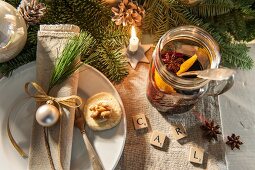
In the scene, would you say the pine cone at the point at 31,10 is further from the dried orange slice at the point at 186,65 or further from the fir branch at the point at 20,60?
the dried orange slice at the point at 186,65

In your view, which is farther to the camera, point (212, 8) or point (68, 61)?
point (212, 8)

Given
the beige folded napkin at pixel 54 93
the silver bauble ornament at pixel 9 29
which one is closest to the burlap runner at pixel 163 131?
the beige folded napkin at pixel 54 93

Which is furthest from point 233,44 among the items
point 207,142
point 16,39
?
point 16,39

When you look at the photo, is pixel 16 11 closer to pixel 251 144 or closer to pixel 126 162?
pixel 126 162

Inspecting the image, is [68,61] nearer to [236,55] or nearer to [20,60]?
[20,60]

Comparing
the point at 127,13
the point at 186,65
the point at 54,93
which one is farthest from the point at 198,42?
the point at 54,93

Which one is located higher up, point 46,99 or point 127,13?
point 127,13

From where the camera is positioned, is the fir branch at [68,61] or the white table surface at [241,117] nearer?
the fir branch at [68,61]
